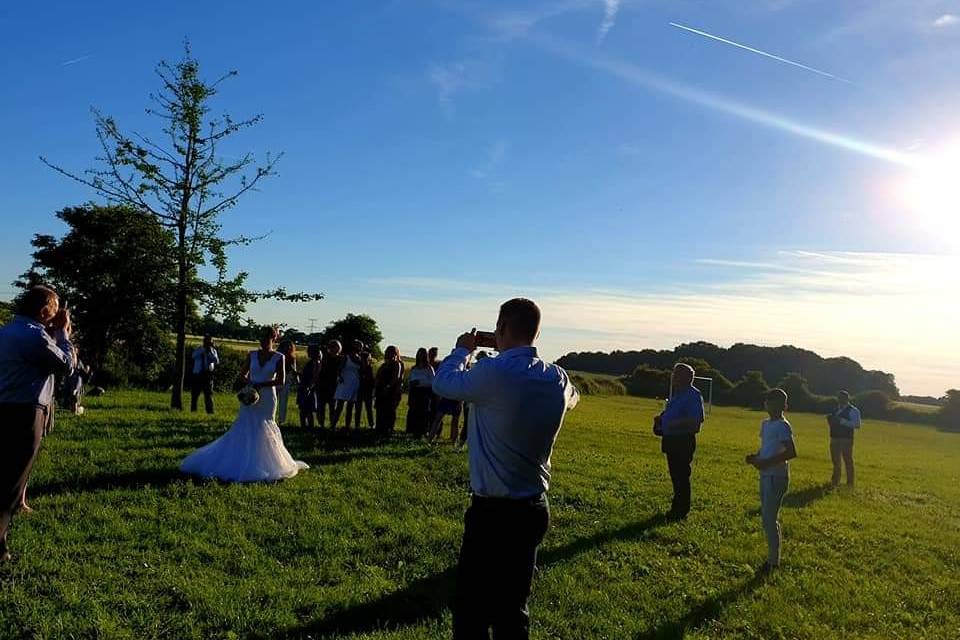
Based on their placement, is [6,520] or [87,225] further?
[87,225]

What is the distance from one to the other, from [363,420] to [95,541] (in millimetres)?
15594

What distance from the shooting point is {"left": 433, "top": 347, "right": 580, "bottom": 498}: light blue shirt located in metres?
4.11

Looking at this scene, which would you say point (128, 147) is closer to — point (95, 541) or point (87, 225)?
point (87, 225)

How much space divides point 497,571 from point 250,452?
7721mm

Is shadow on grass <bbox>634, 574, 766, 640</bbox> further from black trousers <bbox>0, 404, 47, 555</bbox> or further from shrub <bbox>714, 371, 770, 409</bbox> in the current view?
shrub <bbox>714, 371, 770, 409</bbox>

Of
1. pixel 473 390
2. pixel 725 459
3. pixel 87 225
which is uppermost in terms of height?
pixel 87 225

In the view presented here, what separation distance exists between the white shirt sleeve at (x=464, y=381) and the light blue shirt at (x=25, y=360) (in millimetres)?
3965

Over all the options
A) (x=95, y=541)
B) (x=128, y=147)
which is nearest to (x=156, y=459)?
(x=95, y=541)

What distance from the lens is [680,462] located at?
1105cm

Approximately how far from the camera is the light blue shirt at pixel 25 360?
20.2ft

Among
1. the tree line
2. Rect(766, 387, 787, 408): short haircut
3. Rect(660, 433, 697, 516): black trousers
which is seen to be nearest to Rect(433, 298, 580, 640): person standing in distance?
A: Rect(766, 387, 787, 408): short haircut

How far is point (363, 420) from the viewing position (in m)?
23.0

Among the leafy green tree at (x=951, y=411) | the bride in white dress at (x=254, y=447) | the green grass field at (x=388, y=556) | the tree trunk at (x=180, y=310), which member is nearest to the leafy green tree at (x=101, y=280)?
the tree trunk at (x=180, y=310)

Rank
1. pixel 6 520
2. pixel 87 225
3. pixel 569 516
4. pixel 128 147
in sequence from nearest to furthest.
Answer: pixel 6 520
pixel 569 516
pixel 128 147
pixel 87 225
